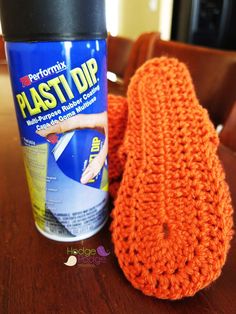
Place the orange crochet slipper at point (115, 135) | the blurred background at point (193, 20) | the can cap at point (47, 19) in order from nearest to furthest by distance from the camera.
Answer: the can cap at point (47, 19) < the orange crochet slipper at point (115, 135) < the blurred background at point (193, 20)

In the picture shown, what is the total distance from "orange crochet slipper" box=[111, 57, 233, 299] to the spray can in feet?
0.14

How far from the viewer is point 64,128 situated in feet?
0.75

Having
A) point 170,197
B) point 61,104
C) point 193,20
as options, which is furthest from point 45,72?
point 193,20

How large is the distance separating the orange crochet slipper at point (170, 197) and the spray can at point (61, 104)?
0.14ft

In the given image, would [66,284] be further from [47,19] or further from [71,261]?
[47,19]

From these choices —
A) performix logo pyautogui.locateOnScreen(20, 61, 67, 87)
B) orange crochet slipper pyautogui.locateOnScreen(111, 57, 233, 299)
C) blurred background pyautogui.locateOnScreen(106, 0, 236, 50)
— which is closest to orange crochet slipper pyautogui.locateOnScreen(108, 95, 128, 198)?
orange crochet slipper pyautogui.locateOnScreen(111, 57, 233, 299)

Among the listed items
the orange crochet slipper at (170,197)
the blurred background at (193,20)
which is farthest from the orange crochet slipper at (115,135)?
the blurred background at (193,20)

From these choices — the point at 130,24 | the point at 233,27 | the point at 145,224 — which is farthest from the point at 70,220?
the point at 130,24

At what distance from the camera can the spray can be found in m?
0.20

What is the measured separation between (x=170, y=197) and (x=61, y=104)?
13cm

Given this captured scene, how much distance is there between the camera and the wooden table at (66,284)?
0.21m

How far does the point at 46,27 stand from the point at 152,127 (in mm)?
146

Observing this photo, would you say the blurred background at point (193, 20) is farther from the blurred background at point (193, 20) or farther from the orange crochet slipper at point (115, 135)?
the orange crochet slipper at point (115, 135)

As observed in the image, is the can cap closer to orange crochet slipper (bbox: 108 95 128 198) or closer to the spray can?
the spray can
